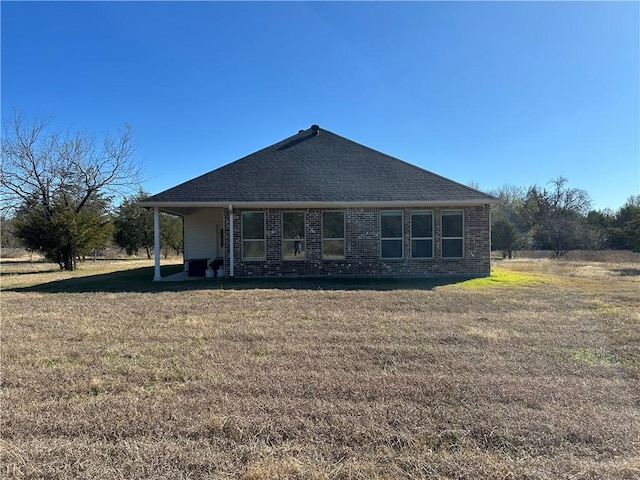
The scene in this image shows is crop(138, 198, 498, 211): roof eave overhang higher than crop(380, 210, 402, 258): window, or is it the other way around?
crop(138, 198, 498, 211): roof eave overhang

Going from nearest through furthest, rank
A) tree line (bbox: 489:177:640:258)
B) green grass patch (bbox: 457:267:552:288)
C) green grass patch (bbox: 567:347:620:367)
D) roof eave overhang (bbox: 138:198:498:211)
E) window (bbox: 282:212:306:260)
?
green grass patch (bbox: 567:347:620:367)
green grass patch (bbox: 457:267:552:288)
roof eave overhang (bbox: 138:198:498:211)
window (bbox: 282:212:306:260)
tree line (bbox: 489:177:640:258)

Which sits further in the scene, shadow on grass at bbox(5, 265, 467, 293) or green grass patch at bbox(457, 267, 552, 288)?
green grass patch at bbox(457, 267, 552, 288)

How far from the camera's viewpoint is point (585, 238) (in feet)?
102

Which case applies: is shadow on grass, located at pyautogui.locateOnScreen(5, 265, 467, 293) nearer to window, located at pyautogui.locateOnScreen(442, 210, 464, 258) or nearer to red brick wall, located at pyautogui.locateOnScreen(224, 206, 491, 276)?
red brick wall, located at pyautogui.locateOnScreen(224, 206, 491, 276)

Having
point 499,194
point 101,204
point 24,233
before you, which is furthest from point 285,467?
point 499,194

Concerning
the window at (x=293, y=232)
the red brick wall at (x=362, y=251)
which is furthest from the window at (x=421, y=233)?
the window at (x=293, y=232)

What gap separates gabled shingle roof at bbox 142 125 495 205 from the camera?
13157mm

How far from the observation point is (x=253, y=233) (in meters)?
13.6

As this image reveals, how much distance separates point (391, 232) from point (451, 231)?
2043 mm

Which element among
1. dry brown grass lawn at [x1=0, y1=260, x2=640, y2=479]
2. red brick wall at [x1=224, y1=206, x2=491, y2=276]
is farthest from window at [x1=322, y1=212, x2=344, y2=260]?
dry brown grass lawn at [x1=0, y1=260, x2=640, y2=479]

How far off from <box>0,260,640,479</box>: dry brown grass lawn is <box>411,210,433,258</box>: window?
6.20 meters

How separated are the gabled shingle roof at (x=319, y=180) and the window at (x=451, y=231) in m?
0.72

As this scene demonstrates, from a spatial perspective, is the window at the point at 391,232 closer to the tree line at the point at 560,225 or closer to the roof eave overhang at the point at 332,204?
the roof eave overhang at the point at 332,204

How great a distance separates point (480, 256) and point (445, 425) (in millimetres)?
11465
